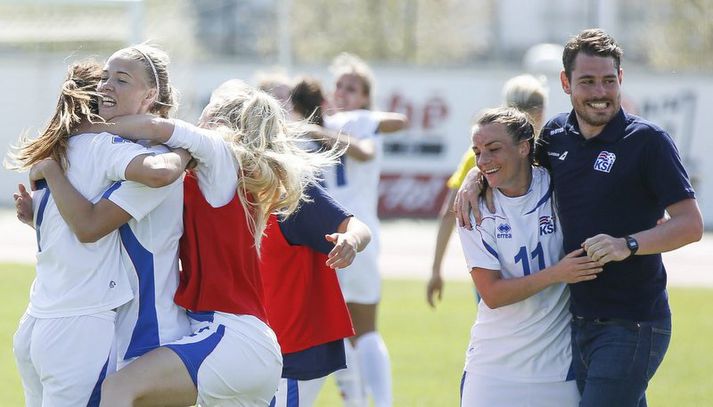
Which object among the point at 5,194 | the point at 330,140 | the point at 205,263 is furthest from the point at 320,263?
the point at 5,194

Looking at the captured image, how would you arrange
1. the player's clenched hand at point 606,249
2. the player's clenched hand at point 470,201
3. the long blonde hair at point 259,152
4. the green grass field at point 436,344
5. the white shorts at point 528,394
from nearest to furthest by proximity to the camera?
the player's clenched hand at point 606,249
the long blonde hair at point 259,152
the white shorts at point 528,394
the player's clenched hand at point 470,201
the green grass field at point 436,344

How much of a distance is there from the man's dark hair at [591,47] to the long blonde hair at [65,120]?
171 cm

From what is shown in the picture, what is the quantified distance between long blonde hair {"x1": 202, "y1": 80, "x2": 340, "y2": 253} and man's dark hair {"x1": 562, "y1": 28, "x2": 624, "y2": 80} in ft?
3.44

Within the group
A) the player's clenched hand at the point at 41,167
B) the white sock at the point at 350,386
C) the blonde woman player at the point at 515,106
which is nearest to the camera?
the player's clenched hand at the point at 41,167

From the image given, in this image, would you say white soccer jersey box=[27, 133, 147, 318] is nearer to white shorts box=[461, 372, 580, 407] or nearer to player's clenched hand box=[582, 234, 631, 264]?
white shorts box=[461, 372, 580, 407]

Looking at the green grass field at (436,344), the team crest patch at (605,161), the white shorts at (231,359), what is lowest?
the green grass field at (436,344)

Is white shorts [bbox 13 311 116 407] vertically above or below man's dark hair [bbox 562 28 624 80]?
below

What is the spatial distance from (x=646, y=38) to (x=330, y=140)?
99.8 feet

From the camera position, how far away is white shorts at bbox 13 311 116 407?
3600 mm

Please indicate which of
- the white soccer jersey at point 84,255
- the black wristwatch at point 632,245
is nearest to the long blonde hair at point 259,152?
the white soccer jersey at point 84,255

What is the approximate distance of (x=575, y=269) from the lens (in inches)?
154

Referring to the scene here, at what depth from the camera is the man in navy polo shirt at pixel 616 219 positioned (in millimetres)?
3945

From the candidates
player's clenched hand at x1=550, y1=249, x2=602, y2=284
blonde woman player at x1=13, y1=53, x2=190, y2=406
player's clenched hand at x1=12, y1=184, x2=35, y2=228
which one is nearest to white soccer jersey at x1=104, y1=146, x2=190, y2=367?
blonde woman player at x1=13, y1=53, x2=190, y2=406

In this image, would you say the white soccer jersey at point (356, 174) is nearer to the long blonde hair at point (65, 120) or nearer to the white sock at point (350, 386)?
the white sock at point (350, 386)
